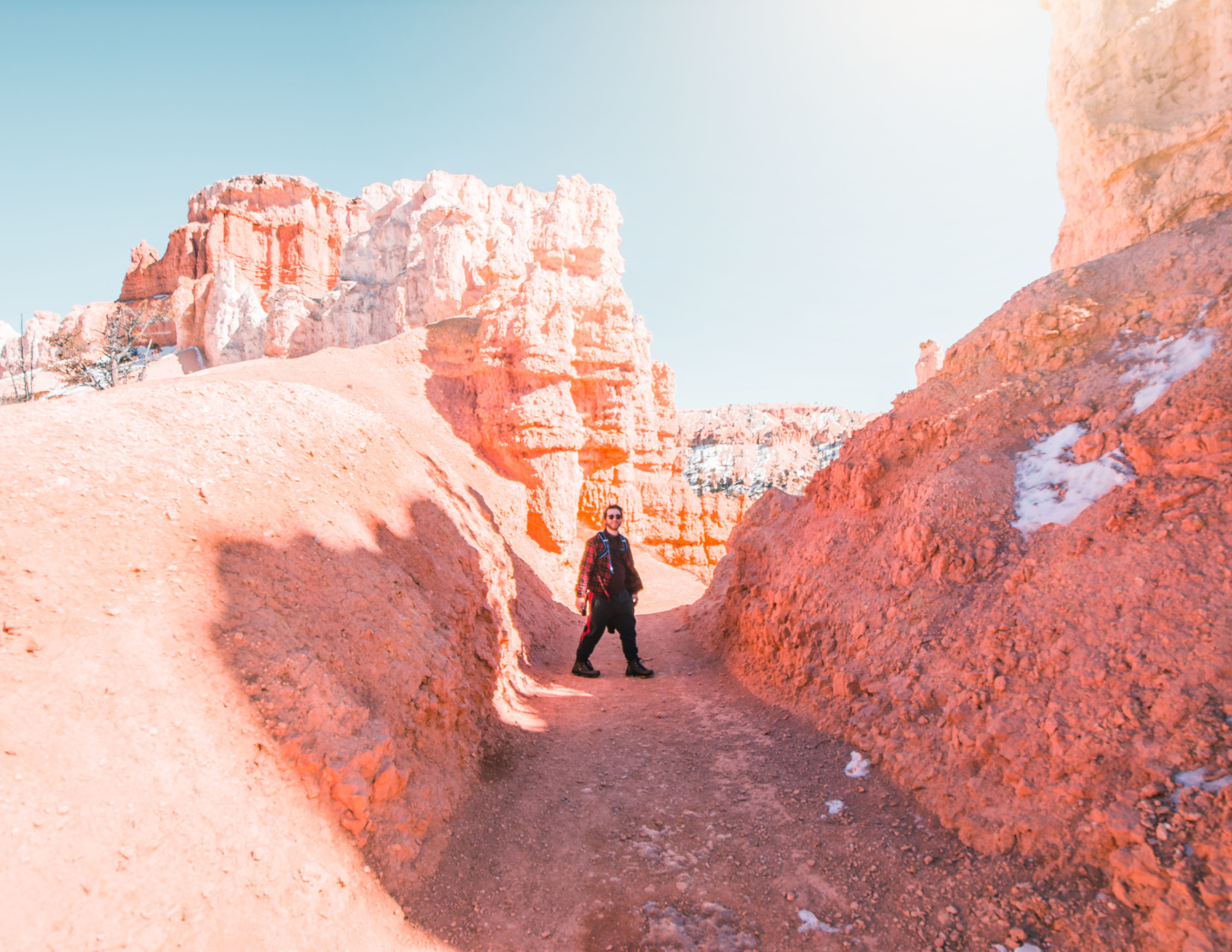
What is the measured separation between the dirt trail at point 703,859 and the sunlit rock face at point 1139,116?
30.3ft

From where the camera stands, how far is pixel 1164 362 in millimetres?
4348

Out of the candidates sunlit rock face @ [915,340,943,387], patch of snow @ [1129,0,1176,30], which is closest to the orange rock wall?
patch of snow @ [1129,0,1176,30]

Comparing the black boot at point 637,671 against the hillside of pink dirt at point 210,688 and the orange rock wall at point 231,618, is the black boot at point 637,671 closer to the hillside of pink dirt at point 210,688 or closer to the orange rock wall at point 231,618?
the orange rock wall at point 231,618

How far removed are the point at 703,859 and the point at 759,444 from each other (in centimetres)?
7623

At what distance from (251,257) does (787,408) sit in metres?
70.7

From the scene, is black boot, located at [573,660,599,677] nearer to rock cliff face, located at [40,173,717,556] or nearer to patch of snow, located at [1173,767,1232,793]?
patch of snow, located at [1173,767,1232,793]

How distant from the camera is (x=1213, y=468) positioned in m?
3.19

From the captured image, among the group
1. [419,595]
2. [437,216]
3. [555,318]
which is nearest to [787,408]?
[437,216]

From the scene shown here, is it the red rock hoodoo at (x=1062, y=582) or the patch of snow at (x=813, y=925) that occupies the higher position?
the red rock hoodoo at (x=1062, y=582)

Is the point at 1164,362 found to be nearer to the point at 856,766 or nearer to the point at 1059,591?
the point at 1059,591

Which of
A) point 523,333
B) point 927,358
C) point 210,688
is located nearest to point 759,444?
point 927,358

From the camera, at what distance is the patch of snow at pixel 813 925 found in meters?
2.55

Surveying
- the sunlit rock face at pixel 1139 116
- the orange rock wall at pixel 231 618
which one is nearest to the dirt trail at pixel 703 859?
the orange rock wall at pixel 231 618

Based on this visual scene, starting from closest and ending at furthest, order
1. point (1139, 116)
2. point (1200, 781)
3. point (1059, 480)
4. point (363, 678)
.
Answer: point (1200, 781), point (363, 678), point (1059, 480), point (1139, 116)
